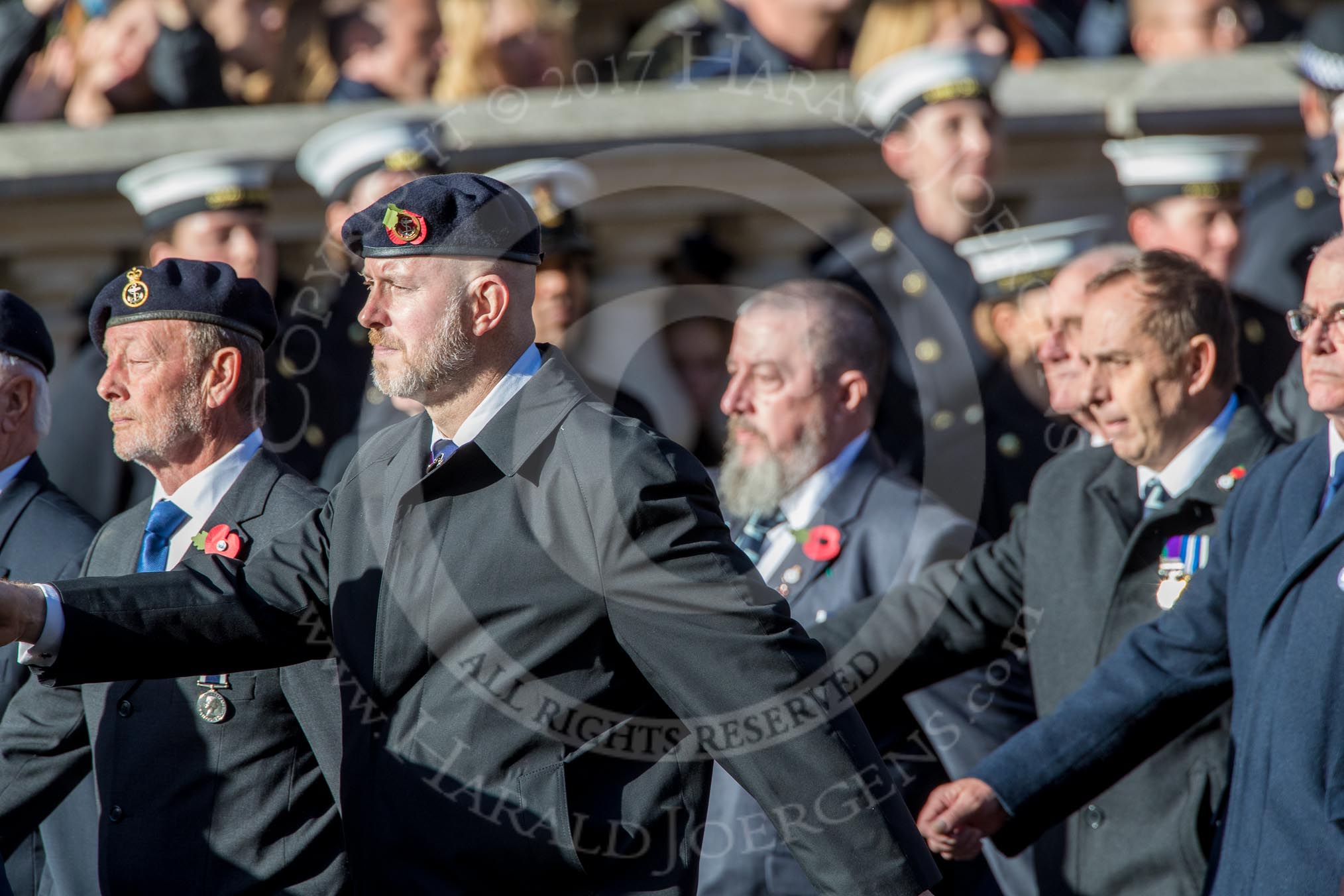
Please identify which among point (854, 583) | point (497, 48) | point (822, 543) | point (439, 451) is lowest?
point (854, 583)

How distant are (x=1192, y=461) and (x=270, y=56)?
16.8 feet

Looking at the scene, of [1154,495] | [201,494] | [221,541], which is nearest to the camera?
[221,541]

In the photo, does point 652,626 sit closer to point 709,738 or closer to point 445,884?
point 709,738

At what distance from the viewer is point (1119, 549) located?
482 centimetres

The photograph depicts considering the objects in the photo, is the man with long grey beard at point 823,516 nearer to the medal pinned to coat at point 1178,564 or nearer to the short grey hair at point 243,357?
the medal pinned to coat at point 1178,564

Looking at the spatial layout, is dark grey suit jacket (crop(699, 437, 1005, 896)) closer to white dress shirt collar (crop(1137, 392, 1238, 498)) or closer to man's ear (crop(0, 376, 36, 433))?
white dress shirt collar (crop(1137, 392, 1238, 498))

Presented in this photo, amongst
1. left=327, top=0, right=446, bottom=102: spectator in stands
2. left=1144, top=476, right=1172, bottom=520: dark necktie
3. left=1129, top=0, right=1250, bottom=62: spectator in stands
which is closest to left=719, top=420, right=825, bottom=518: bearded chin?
left=1144, top=476, right=1172, bottom=520: dark necktie

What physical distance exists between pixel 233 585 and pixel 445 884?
78 centimetres

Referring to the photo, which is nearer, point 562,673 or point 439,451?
point 562,673

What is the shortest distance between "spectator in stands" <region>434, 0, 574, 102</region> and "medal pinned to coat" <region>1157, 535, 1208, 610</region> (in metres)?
3.95

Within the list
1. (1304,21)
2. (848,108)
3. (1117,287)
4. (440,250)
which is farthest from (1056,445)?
(1304,21)

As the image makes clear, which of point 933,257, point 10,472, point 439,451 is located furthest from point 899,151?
point 439,451

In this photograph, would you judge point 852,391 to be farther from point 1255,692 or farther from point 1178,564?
point 1255,692

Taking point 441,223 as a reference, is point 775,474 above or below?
below
